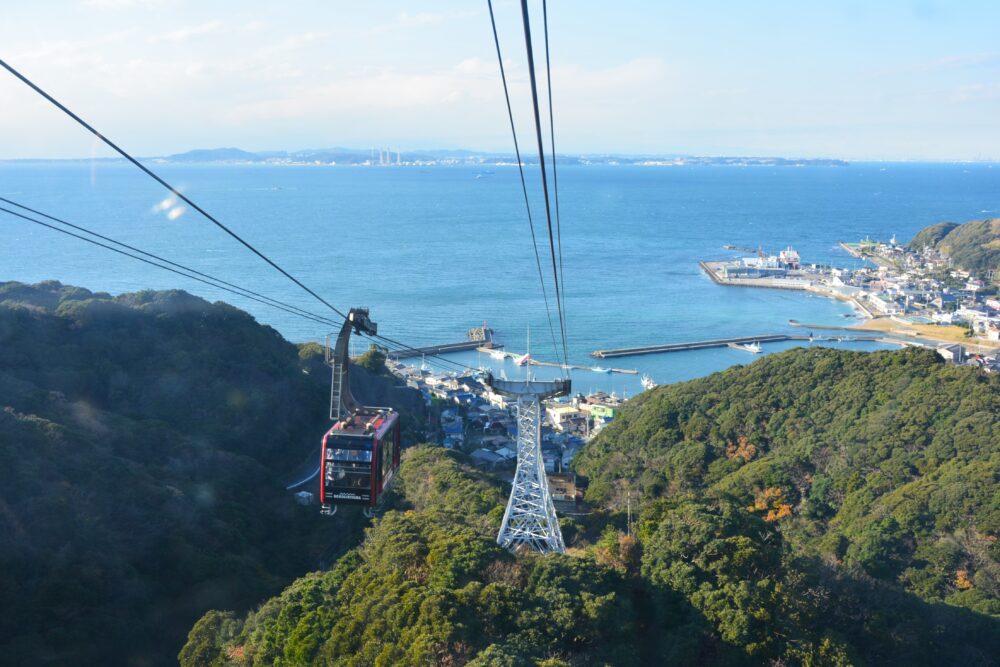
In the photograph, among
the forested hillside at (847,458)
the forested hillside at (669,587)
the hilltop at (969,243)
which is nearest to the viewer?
the forested hillside at (669,587)

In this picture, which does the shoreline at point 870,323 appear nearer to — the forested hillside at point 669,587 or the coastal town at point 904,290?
the coastal town at point 904,290

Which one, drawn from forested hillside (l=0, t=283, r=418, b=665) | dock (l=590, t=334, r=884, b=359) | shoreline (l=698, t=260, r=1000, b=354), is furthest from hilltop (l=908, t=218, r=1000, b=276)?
forested hillside (l=0, t=283, r=418, b=665)

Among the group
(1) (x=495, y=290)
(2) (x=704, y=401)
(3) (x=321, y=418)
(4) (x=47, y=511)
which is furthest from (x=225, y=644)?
(1) (x=495, y=290)

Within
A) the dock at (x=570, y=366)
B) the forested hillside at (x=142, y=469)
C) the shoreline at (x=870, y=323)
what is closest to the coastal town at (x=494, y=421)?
the forested hillside at (x=142, y=469)

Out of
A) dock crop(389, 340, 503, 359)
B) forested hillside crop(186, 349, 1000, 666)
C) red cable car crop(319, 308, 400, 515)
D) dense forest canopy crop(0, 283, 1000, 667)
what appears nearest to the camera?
red cable car crop(319, 308, 400, 515)

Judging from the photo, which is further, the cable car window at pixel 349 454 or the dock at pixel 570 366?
the dock at pixel 570 366

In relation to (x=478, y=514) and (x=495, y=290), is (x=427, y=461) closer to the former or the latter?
(x=478, y=514)

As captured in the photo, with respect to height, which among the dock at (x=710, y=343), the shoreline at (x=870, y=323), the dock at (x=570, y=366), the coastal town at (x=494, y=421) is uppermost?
the shoreline at (x=870, y=323)

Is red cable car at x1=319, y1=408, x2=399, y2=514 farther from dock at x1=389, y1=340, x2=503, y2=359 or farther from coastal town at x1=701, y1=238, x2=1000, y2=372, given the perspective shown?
coastal town at x1=701, y1=238, x2=1000, y2=372
